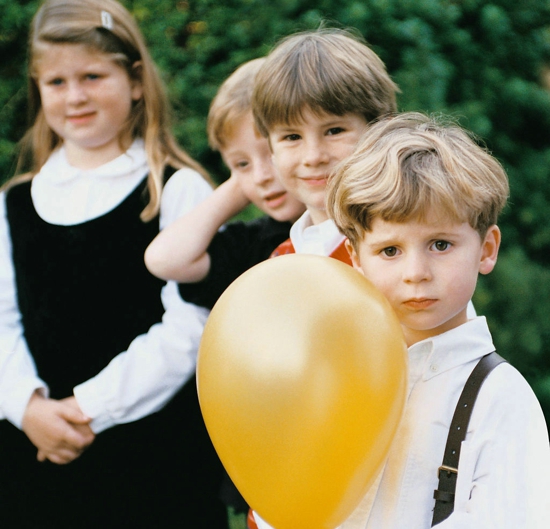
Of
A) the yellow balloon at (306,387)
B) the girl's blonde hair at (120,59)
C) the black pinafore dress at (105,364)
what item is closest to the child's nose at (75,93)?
the girl's blonde hair at (120,59)

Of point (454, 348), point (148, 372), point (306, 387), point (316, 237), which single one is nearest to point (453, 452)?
point (454, 348)

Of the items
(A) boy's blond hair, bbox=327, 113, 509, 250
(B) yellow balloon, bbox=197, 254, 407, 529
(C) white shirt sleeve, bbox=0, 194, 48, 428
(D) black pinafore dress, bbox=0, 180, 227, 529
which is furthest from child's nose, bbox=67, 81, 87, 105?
(B) yellow balloon, bbox=197, 254, 407, 529

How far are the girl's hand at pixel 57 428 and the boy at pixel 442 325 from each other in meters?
1.01

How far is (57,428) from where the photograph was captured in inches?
86.7

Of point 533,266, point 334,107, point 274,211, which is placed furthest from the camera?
point 533,266

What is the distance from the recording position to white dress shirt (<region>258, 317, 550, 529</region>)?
137cm

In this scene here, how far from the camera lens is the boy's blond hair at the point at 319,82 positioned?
1827 millimetres

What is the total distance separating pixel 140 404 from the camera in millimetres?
2205

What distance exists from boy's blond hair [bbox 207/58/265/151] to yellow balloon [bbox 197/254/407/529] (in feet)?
2.64

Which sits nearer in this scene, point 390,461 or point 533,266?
point 390,461

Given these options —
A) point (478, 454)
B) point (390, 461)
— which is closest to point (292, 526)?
point (390, 461)

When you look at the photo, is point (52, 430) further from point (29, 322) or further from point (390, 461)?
point (390, 461)

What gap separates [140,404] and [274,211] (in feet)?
2.19

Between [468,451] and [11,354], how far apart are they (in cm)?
146
